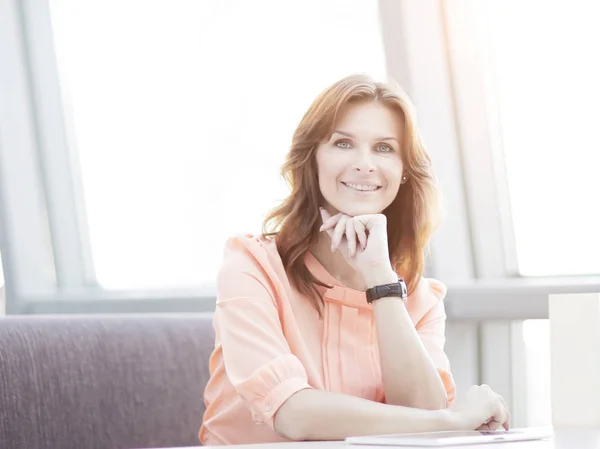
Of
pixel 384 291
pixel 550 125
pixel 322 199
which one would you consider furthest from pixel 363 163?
pixel 550 125

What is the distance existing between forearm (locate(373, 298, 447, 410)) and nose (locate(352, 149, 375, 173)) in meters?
0.28

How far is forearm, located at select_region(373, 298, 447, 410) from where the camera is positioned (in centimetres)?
176

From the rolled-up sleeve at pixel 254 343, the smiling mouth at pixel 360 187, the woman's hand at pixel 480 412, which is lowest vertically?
the woman's hand at pixel 480 412

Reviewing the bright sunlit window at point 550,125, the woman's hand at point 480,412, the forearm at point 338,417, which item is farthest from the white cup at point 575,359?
the bright sunlit window at point 550,125

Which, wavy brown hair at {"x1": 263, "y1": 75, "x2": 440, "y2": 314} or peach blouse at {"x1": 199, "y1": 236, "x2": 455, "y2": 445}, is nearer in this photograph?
peach blouse at {"x1": 199, "y1": 236, "x2": 455, "y2": 445}

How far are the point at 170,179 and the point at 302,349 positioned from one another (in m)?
1.90

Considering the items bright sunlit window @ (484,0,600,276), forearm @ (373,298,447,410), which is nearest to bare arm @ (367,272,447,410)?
forearm @ (373,298,447,410)

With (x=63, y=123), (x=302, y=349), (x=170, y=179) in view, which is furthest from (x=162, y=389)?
(x=63, y=123)

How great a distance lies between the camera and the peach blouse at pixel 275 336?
173cm

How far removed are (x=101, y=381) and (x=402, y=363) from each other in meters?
0.66

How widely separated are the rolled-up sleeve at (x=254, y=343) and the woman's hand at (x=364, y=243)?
0.55 ft

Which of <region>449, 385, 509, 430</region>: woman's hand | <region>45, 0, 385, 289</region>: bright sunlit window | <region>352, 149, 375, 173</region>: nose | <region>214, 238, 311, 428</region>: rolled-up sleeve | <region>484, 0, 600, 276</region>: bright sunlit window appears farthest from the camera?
<region>45, 0, 385, 289</region>: bright sunlit window

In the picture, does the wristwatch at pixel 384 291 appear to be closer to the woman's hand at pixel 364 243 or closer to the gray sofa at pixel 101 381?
the woman's hand at pixel 364 243

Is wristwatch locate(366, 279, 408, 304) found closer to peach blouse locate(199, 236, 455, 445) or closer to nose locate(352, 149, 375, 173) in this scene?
peach blouse locate(199, 236, 455, 445)
